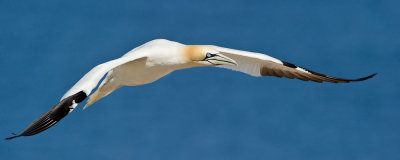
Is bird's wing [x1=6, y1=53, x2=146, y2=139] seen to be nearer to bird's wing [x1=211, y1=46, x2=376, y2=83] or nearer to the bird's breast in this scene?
the bird's breast

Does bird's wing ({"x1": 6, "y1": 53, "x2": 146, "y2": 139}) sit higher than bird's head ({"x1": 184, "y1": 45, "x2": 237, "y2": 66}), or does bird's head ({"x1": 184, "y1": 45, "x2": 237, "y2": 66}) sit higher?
bird's head ({"x1": 184, "y1": 45, "x2": 237, "y2": 66})

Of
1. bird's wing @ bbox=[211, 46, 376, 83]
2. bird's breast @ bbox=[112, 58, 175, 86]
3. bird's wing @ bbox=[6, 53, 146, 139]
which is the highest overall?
bird's wing @ bbox=[211, 46, 376, 83]

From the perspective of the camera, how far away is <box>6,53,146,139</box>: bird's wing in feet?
31.8

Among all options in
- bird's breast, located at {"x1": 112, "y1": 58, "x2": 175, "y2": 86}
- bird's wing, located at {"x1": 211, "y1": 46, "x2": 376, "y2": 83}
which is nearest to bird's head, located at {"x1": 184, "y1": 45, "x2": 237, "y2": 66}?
bird's breast, located at {"x1": 112, "y1": 58, "x2": 175, "y2": 86}

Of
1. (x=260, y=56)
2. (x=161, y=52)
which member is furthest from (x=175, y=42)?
(x=260, y=56)

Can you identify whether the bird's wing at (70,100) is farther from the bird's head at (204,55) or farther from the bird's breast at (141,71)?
the bird's head at (204,55)

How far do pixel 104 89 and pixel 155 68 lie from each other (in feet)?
4.82

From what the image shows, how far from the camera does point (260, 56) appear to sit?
41.7ft

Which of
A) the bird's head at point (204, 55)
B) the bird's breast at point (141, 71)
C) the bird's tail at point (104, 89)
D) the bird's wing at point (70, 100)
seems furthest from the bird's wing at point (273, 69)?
the bird's wing at point (70, 100)

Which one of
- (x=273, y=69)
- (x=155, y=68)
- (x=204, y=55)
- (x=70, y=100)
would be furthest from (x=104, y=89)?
(x=273, y=69)

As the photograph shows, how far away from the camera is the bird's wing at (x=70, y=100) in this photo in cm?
970

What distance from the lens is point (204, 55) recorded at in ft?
38.4

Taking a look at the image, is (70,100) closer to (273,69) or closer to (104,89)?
(104,89)

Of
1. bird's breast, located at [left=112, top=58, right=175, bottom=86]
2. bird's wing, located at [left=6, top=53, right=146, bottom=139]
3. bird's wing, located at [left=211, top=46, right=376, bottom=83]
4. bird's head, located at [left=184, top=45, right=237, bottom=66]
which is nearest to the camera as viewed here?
bird's wing, located at [left=6, top=53, right=146, bottom=139]
